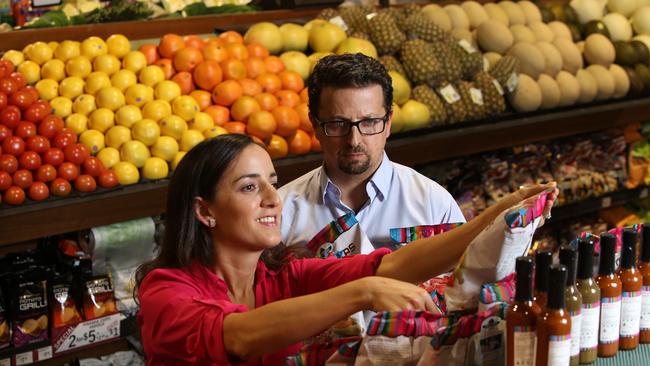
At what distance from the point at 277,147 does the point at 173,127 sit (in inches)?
18.9

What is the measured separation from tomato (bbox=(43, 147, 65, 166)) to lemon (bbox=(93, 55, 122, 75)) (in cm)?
69

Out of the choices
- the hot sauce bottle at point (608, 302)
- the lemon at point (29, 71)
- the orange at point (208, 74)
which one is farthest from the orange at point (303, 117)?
the hot sauce bottle at point (608, 302)

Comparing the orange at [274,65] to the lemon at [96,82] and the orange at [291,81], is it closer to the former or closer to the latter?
the orange at [291,81]

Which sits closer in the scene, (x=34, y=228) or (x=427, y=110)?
(x=34, y=228)

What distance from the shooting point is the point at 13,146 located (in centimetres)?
359

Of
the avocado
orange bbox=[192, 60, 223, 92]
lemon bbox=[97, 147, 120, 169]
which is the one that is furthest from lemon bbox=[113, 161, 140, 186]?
the avocado

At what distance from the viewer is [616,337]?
69.6 inches

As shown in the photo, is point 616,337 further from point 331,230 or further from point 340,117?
point 340,117

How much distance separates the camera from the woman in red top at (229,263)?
1.88 meters

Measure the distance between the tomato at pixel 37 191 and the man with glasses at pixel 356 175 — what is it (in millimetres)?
1106

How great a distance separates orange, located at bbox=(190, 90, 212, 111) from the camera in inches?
169

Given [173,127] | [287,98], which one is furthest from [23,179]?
[287,98]

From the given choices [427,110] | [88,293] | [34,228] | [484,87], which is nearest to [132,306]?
[88,293]

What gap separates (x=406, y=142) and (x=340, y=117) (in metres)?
1.71
